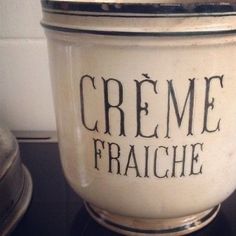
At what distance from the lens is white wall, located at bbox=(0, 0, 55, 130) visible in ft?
1.83

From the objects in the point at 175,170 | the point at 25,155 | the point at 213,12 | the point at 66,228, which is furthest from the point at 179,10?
the point at 25,155

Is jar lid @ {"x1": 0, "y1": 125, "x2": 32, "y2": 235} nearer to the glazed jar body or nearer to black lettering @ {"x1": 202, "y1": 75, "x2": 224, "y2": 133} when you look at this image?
the glazed jar body

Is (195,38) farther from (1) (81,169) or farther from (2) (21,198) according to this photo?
(2) (21,198)

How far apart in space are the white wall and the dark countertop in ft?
0.41

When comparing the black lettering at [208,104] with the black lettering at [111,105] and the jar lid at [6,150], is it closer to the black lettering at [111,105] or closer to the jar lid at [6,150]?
the black lettering at [111,105]

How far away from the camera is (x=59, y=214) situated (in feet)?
1.34

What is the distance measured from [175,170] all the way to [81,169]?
0.09m

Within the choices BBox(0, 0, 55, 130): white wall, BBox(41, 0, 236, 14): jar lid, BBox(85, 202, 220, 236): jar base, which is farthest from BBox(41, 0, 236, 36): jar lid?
BBox(0, 0, 55, 130): white wall

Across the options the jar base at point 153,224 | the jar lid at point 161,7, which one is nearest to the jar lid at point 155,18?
the jar lid at point 161,7

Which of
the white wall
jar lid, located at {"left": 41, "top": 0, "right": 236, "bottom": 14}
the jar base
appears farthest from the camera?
the white wall

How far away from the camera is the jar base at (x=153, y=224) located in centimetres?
36

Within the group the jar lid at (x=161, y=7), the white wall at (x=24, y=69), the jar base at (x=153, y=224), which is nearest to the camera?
the jar lid at (x=161, y=7)

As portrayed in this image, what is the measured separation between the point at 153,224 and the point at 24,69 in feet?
1.11

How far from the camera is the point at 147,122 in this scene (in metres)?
0.29
